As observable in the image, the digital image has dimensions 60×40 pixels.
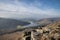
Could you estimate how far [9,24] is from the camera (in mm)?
6980

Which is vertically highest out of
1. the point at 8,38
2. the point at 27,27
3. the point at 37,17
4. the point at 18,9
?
the point at 18,9

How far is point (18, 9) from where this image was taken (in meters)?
6.99

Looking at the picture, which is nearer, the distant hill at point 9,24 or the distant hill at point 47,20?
Answer: the distant hill at point 9,24

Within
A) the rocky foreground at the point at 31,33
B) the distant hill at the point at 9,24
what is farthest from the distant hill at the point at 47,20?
the distant hill at the point at 9,24

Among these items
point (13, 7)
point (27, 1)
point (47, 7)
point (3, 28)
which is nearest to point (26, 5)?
point (27, 1)

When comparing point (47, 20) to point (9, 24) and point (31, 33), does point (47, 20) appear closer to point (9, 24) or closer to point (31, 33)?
point (31, 33)

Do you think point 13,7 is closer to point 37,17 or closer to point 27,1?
point 27,1

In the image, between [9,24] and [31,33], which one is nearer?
[31,33]

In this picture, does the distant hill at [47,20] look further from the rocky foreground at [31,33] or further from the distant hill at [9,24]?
the distant hill at [9,24]

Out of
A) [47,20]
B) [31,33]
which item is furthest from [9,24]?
[47,20]

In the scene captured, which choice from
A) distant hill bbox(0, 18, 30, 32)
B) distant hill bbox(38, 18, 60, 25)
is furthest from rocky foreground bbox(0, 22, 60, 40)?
distant hill bbox(38, 18, 60, 25)

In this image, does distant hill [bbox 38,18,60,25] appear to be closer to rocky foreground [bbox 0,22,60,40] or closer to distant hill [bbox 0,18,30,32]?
rocky foreground [bbox 0,22,60,40]

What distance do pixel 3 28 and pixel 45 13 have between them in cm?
231

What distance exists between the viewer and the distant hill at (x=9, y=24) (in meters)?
6.85
